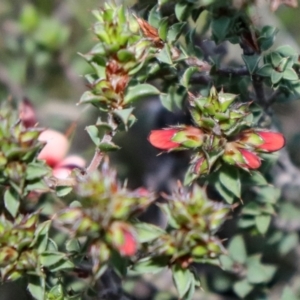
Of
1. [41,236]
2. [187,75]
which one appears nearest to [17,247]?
[41,236]

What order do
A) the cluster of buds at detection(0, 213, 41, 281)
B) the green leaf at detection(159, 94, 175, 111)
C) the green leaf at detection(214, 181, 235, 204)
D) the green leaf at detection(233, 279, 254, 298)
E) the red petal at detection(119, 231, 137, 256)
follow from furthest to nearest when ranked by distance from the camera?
the green leaf at detection(233, 279, 254, 298) → the green leaf at detection(159, 94, 175, 111) → the green leaf at detection(214, 181, 235, 204) → the cluster of buds at detection(0, 213, 41, 281) → the red petal at detection(119, 231, 137, 256)

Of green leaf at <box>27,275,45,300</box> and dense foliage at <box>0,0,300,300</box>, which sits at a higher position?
dense foliage at <box>0,0,300,300</box>

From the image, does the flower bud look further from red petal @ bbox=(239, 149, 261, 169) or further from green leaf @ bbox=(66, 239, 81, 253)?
green leaf @ bbox=(66, 239, 81, 253)

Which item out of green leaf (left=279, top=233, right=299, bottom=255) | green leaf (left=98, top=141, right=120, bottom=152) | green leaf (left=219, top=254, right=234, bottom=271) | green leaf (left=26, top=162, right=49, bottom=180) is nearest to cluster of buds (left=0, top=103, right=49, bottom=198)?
green leaf (left=26, top=162, right=49, bottom=180)

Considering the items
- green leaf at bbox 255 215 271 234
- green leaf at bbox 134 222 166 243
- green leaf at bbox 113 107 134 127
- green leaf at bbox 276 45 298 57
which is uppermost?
green leaf at bbox 276 45 298 57

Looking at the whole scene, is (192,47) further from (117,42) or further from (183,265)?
(183,265)

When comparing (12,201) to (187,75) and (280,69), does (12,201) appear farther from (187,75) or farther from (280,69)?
(280,69)

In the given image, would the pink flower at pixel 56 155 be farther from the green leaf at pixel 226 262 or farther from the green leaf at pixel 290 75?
the green leaf at pixel 290 75

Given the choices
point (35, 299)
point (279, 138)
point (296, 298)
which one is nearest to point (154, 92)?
point (279, 138)
